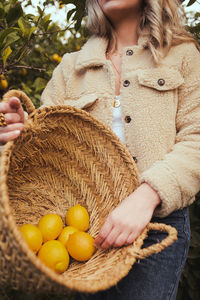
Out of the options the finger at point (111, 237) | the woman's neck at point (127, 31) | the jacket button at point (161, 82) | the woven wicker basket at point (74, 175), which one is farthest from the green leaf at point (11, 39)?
the finger at point (111, 237)

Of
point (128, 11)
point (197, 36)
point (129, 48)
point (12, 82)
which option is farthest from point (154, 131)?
point (12, 82)

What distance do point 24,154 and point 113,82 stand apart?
45cm

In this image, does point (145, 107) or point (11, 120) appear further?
point (145, 107)

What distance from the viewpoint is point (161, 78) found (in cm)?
101

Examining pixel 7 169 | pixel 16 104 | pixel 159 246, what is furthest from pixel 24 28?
A: pixel 159 246

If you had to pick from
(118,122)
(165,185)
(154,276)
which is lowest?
(154,276)

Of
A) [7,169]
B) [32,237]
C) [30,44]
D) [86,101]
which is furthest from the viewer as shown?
[30,44]

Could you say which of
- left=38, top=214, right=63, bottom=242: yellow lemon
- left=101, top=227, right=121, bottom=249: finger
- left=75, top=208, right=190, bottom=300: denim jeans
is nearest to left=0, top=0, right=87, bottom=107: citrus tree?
left=38, top=214, right=63, bottom=242: yellow lemon

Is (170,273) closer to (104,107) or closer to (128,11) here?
(104,107)

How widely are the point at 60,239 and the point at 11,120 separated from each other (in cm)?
47

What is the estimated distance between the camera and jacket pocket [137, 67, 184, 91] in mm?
A: 993

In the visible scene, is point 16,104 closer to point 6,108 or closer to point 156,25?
point 6,108

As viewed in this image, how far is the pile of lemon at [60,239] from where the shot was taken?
2.69ft

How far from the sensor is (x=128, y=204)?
0.80 meters
